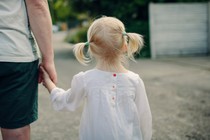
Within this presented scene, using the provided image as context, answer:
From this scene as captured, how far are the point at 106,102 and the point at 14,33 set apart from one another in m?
0.68


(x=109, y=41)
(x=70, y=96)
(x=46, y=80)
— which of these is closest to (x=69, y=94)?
(x=70, y=96)

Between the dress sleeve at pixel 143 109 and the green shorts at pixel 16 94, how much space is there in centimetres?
69

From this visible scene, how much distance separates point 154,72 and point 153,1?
586 cm

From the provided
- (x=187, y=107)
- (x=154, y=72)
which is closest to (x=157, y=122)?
(x=187, y=107)

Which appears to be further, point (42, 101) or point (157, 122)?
point (42, 101)

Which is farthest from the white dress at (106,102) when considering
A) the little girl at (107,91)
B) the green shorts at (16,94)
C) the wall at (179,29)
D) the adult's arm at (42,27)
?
the wall at (179,29)

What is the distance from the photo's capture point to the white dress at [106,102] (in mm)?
2250

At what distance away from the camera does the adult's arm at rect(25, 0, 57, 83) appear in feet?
6.60

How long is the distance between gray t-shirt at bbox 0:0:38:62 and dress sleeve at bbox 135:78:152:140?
2.32ft

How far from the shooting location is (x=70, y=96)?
7.63 feet

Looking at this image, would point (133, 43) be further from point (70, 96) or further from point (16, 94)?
point (16, 94)

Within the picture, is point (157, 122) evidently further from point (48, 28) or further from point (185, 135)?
point (48, 28)

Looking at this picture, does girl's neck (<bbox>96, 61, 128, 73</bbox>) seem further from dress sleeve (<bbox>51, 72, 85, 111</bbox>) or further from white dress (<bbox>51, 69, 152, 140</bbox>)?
dress sleeve (<bbox>51, 72, 85, 111</bbox>)

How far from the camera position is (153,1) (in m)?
14.6
